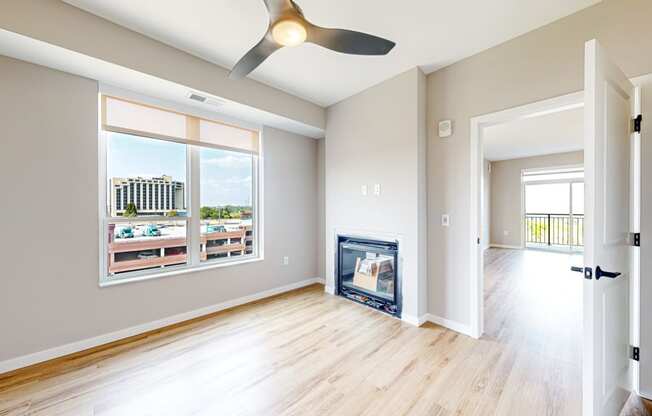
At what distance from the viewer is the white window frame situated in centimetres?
247

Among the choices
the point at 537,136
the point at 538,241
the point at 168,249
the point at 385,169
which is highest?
the point at 537,136

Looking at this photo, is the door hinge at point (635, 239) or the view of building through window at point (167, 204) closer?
the door hinge at point (635, 239)

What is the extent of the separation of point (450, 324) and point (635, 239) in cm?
158

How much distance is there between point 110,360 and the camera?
213 centimetres

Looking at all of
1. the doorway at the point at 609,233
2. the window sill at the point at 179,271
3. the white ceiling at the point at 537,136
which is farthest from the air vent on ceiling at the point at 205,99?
the white ceiling at the point at 537,136

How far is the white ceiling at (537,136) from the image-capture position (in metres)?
4.24

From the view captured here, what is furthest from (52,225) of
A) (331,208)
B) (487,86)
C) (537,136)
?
(537,136)

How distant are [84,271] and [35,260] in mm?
324

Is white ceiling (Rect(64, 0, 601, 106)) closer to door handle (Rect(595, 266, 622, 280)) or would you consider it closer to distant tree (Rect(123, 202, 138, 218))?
distant tree (Rect(123, 202, 138, 218))

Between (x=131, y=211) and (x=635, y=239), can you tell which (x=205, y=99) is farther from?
(x=635, y=239)

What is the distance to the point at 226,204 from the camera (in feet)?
11.2

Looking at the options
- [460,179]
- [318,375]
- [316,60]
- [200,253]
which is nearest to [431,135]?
[460,179]

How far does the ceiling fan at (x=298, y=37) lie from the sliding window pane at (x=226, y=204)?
1.75 metres

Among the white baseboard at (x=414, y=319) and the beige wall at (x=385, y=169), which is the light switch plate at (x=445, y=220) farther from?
the white baseboard at (x=414, y=319)
